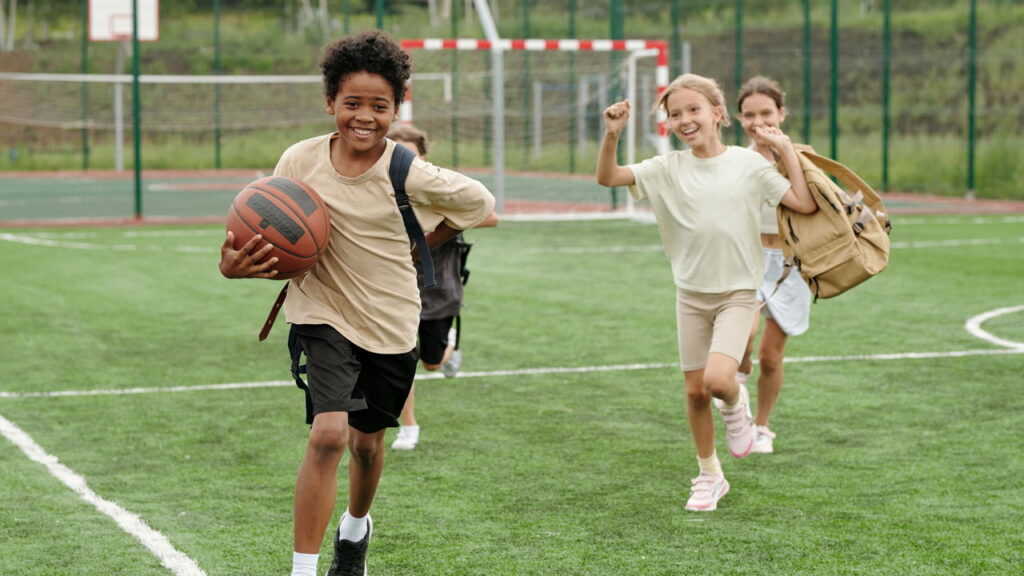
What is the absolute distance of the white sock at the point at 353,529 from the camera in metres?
4.68

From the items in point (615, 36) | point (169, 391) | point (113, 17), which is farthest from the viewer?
point (113, 17)

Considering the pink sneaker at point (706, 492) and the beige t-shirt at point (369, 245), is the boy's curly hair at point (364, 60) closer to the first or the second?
the beige t-shirt at point (369, 245)

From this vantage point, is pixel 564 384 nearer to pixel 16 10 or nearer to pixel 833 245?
pixel 833 245

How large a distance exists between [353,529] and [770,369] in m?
2.75

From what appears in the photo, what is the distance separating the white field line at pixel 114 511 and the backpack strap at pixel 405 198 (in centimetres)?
129

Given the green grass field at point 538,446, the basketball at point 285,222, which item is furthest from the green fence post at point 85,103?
the basketball at point 285,222

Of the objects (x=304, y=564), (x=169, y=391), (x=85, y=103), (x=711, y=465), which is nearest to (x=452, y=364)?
(x=169, y=391)

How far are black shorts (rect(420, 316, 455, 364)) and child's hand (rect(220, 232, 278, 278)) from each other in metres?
2.48

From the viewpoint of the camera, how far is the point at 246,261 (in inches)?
171

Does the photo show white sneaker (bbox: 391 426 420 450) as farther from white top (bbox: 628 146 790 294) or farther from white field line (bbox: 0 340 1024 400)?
white field line (bbox: 0 340 1024 400)

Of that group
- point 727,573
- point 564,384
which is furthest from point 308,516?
point 564,384

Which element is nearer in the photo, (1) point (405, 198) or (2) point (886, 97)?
(1) point (405, 198)

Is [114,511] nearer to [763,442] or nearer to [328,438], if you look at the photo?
[328,438]

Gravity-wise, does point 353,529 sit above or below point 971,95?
below
